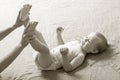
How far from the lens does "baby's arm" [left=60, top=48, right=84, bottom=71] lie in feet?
4.50

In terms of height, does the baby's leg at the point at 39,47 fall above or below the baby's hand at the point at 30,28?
below

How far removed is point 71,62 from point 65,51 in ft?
0.34

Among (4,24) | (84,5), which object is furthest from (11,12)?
(84,5)

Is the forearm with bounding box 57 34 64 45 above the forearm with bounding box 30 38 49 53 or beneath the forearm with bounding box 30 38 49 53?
beneath

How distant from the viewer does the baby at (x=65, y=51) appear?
136 cm

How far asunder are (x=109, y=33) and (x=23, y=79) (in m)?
0.65

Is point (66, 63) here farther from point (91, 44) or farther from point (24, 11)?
point (24, 11)

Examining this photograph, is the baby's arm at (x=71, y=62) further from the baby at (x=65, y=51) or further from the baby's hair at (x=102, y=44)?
the baby's hair at (x=102, y=44)

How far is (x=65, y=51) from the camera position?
1.37 meters

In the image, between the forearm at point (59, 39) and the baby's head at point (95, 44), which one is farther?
the forearm at point (59, 39)

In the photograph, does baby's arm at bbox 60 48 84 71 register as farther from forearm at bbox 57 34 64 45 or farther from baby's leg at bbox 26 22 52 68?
forearm at bbox 57 34 64 45

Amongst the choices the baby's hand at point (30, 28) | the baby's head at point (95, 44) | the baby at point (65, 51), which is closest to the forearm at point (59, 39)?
the baby at point (65, 51)

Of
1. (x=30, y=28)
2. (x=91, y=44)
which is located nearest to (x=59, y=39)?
(x=91, y=44)

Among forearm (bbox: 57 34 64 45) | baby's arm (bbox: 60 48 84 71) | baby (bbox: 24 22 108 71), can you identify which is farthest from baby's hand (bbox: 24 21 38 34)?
forearm (bbox: 57 34 64 45)
